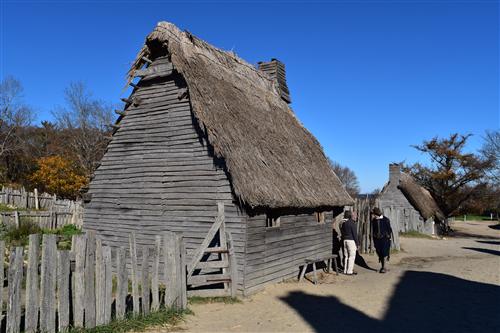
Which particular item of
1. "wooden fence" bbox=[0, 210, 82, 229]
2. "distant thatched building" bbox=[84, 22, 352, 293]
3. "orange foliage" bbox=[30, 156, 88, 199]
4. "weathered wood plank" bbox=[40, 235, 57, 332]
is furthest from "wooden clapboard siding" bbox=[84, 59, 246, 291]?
"orange foliage" bbox=[30, 156, 88, 199]

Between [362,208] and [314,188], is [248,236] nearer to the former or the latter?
[314,188]

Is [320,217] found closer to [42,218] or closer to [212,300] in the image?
[212,300]

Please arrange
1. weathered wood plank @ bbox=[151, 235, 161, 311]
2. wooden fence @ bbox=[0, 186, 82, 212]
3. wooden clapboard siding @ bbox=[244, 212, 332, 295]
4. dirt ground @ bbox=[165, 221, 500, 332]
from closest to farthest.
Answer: weathered wood plank @ bbox=[151, 235, 161, 311] → dirt ground @ bbox=[165, 221, 500, 332] → wooden clapboard siding @ bbox=[244, 212, 332, 295] → wooden fence @ bbox=[0, 186, 82, 212]

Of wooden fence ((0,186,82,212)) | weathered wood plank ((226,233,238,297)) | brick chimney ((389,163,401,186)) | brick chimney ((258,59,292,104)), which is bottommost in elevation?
weathered wood plank ((226,233,238,297))

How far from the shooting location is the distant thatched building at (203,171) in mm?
9992

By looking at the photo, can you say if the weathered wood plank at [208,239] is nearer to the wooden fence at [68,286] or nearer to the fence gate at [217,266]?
the fence gate at [217,266]

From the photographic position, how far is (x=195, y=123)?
423 inches

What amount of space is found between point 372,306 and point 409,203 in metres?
23.3

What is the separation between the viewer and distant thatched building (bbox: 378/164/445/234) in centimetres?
Result: 2938

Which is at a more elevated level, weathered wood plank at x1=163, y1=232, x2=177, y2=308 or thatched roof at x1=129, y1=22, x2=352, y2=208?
thatched roof at x1=129, y1=22, x2=352, y2=208

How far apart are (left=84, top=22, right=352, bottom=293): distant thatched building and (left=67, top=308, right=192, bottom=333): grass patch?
256 cm

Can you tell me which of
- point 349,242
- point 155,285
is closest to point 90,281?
point 155,285

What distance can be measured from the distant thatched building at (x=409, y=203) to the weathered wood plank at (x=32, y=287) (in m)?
25.3

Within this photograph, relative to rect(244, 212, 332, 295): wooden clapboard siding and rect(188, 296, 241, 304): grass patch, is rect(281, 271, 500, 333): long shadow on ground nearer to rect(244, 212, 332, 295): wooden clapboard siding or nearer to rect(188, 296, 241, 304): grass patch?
rect(244, 212, 332, 295): wooden clapboard siding
